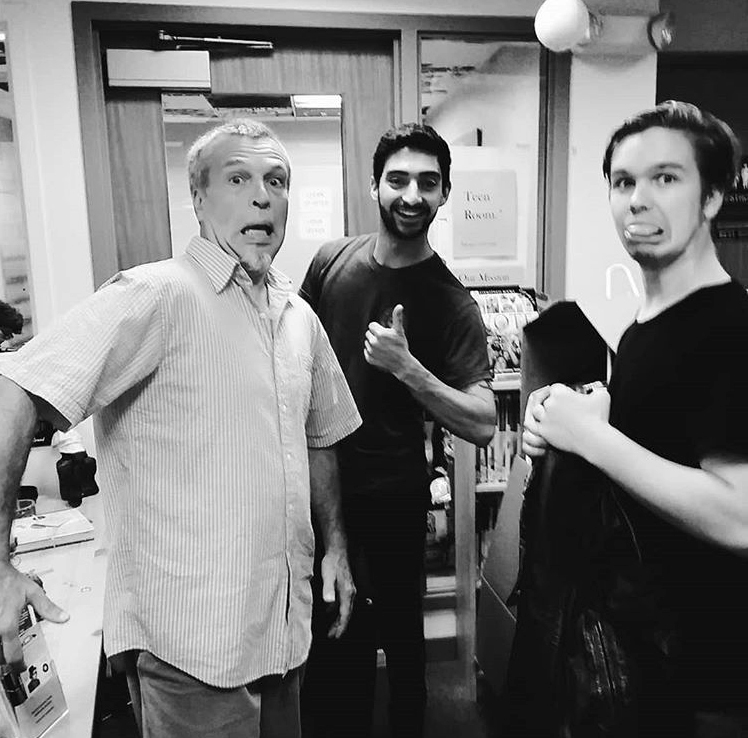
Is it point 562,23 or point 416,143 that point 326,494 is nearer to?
point 416,143

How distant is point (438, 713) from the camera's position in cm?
207

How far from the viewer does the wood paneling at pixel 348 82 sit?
2.24 metres

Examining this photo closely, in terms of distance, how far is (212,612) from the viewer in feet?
3.38

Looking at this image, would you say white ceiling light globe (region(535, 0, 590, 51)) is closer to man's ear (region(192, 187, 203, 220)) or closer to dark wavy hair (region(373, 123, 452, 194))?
dark wavy hair (region(373, 123, 452, 194))

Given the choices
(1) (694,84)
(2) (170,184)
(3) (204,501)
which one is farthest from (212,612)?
(1) (694,84)

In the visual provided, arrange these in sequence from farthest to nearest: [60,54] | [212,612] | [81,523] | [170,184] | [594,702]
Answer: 1. [170,184]
2. [60,54]
3. [81,523]
4. [212,612]
5. [594,702]

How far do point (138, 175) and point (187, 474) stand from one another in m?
1.54

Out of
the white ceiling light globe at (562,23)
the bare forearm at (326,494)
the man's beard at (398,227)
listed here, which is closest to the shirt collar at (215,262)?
the bare forearm at (326,494)

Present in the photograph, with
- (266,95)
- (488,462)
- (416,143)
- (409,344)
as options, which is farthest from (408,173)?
(488,462)

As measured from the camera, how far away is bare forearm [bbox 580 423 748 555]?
863mm

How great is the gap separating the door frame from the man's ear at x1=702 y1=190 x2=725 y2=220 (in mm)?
1495

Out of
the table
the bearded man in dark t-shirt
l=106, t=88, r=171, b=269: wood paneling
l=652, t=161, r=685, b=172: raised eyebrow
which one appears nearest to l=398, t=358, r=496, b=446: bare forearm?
the bearded man in dark t-shirt

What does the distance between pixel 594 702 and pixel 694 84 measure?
253cm

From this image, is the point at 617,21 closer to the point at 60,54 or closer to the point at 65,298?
the point at 60,54
